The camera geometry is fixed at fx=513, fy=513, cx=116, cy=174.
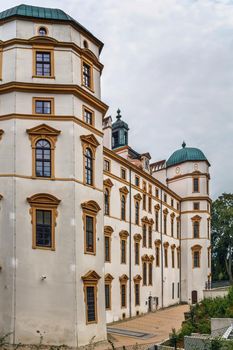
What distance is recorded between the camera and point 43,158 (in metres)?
28.1

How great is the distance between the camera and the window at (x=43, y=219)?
2731cm

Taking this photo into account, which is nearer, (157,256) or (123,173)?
(123,173)

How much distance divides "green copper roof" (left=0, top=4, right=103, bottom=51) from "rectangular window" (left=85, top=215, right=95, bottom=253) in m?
11.3

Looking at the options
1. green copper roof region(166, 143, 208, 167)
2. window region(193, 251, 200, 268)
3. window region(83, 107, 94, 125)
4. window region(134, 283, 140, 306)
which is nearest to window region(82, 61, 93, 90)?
window region(83, 107, 94, 125)

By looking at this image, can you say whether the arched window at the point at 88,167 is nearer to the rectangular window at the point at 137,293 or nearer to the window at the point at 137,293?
the window at the point at 137,293

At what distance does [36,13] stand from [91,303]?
1669 centimetres

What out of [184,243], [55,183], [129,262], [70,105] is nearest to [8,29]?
[70,105]

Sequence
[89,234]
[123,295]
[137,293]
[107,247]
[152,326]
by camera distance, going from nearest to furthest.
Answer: [89,234] < [152,326] < [107,247] < [123,295] < [137,293]

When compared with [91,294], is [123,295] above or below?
below

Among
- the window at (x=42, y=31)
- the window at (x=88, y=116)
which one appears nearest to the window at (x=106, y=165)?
the window at (x=88, y=116)

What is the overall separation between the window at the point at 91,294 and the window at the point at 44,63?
11446mm

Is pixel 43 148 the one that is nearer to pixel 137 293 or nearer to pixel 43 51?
pixel 43 51

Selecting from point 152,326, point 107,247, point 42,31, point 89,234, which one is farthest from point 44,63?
point 152,326

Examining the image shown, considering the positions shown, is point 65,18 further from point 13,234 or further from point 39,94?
point 13,234
